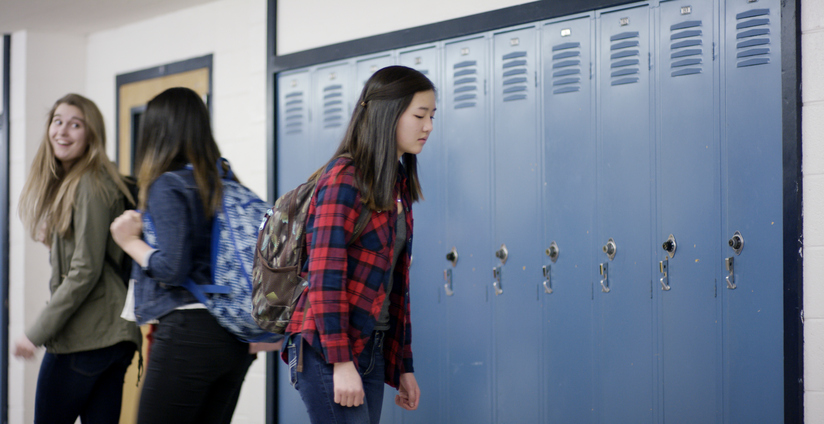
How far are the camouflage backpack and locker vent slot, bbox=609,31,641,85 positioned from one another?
1454 millimetres

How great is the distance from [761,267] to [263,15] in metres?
2.62

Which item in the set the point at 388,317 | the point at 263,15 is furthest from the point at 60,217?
the point at 263,15

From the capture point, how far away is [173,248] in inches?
60.2

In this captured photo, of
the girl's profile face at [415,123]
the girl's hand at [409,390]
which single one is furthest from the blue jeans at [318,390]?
the girl's profile face at [415,123]

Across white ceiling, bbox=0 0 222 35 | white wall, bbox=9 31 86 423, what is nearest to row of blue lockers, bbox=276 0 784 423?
white ceiling, bbox=0 0 222 35

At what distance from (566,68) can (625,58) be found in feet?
0.73

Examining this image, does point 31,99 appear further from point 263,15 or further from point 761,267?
point 761,267

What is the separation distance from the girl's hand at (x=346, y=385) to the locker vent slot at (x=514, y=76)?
1.66 metres

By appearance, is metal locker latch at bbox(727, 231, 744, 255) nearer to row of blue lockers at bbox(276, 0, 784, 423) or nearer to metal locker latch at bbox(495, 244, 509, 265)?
row of blue lockers at bbox(276, 0, 784, 423)

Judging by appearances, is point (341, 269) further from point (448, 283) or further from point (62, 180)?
point (448, 283)

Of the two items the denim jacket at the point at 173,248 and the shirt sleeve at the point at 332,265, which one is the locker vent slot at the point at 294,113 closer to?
the denim jacket at the point at 173,248

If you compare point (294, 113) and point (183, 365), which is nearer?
point (183, 365)

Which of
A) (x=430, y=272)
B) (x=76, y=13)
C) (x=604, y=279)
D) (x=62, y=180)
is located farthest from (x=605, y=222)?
(x=76, y=13)

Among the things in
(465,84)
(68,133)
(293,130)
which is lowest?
(68,133)
